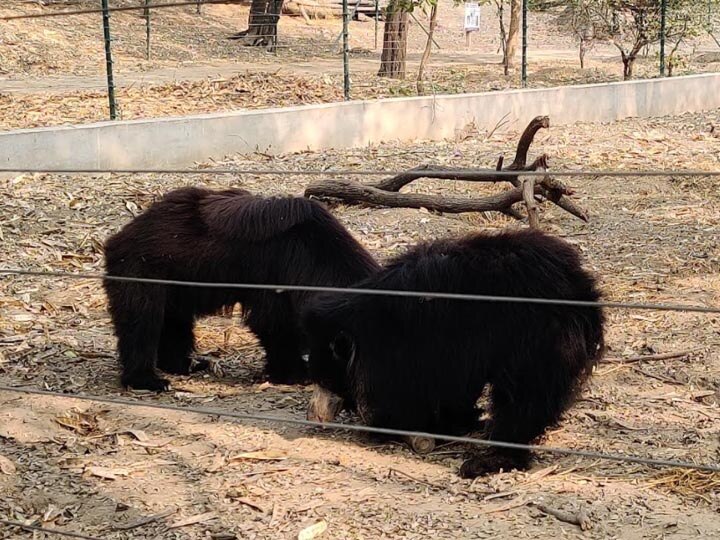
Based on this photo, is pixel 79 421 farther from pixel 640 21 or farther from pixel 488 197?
pixel 640 21

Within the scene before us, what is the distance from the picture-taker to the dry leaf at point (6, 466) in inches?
182

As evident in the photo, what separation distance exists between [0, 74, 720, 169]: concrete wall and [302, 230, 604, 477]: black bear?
5656 mm

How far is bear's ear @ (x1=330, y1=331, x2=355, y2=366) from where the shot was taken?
4934 millimetres

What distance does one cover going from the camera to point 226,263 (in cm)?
570

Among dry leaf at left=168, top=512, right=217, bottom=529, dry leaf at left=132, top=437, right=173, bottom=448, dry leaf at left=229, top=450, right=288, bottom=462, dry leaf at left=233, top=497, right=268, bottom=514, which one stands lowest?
dry leaf at left=168, top=512, right=217, bottom=529

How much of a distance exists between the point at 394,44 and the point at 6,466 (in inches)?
566

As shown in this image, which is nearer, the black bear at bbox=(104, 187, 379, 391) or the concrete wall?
the black bear at bbox=(104, 187, 379, 391)

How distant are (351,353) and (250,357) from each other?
61.6 inches

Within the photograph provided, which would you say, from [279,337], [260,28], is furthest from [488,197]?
[260,28]

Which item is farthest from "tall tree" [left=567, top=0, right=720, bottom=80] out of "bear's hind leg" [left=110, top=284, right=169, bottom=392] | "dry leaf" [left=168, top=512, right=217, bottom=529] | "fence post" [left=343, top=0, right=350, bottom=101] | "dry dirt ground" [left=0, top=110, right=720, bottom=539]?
"dry leaf" [left=168, top=512, right=217, bottom=529]

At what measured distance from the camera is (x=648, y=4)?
18.0m

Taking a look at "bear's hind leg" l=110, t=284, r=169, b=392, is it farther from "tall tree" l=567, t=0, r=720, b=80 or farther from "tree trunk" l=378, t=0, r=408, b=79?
"tall tree" l=567, t=0, r=720, b=80

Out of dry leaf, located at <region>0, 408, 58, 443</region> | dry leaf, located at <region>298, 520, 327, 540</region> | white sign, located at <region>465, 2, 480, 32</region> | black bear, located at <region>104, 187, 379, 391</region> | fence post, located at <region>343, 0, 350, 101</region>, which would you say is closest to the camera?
dry leaf, located at <region>298, 520, 327, 540</region>

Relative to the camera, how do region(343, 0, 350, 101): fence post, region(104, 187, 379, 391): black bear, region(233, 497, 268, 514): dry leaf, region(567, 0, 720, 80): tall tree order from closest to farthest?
1. region(233, 497, 268, 514): dry leaf
2. region(104, 187, 379, 391): black bear
3. region(343, 0, 350, 101): fence post
4. region(567, 0, 720, 80): tall tree
